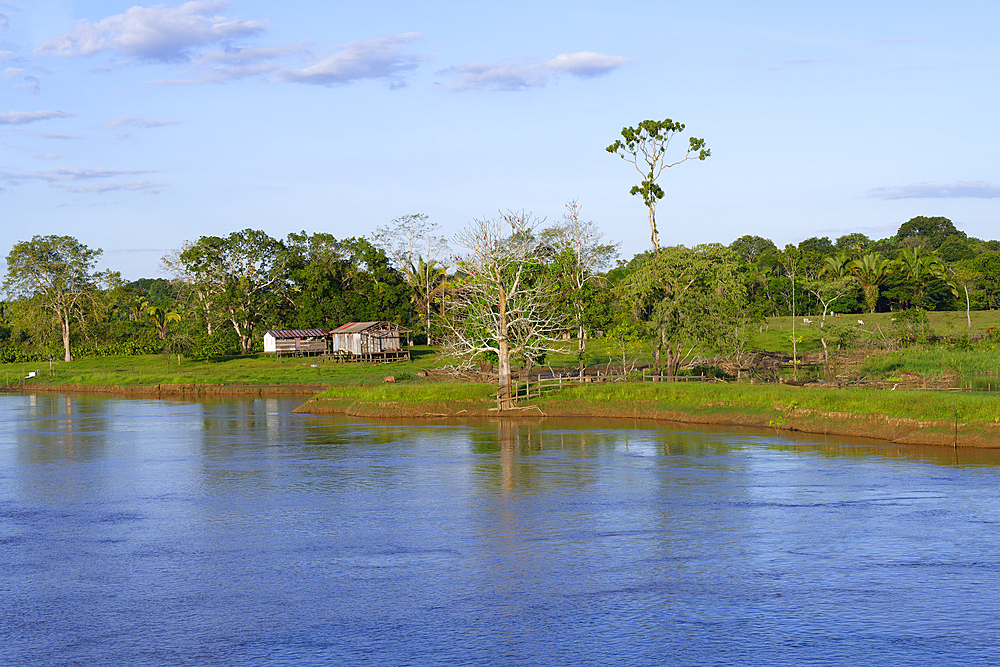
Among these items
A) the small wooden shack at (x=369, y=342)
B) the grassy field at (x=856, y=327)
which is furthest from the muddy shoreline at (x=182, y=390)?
the grassy field at (x=856, y=327)

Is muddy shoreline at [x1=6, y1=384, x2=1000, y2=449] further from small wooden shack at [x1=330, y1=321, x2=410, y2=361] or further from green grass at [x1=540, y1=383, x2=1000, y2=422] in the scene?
small wooden shack at [x1=330, y1=321, x2=410, y2=361]

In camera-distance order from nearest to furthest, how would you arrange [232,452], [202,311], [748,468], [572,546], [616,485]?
[572,546] → [616,485] → [748,468] → [232,452] → [202,311]

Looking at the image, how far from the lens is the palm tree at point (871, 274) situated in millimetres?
111812

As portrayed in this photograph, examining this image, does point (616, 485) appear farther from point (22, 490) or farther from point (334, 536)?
point (22, 490)

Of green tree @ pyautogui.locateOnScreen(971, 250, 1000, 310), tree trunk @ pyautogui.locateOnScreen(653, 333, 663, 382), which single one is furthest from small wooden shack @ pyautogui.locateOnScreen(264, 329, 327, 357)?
green tree @ pyautogui.locateOnScreen(971, 250, 1000, 310)

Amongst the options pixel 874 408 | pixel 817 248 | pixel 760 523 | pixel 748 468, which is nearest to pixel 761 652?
pixel 760 523

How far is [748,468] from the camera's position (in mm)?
34531

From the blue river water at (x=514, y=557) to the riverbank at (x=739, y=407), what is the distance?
1.63m

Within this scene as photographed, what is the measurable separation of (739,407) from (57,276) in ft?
331

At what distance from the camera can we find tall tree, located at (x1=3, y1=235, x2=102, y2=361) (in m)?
117

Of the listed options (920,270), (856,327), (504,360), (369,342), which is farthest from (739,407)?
(920,270)

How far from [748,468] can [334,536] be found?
54.1 ft

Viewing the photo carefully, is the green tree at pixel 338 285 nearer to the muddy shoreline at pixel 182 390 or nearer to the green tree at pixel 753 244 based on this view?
the muddy shoreline at pixel 182 390

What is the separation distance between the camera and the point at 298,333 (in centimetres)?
10519
